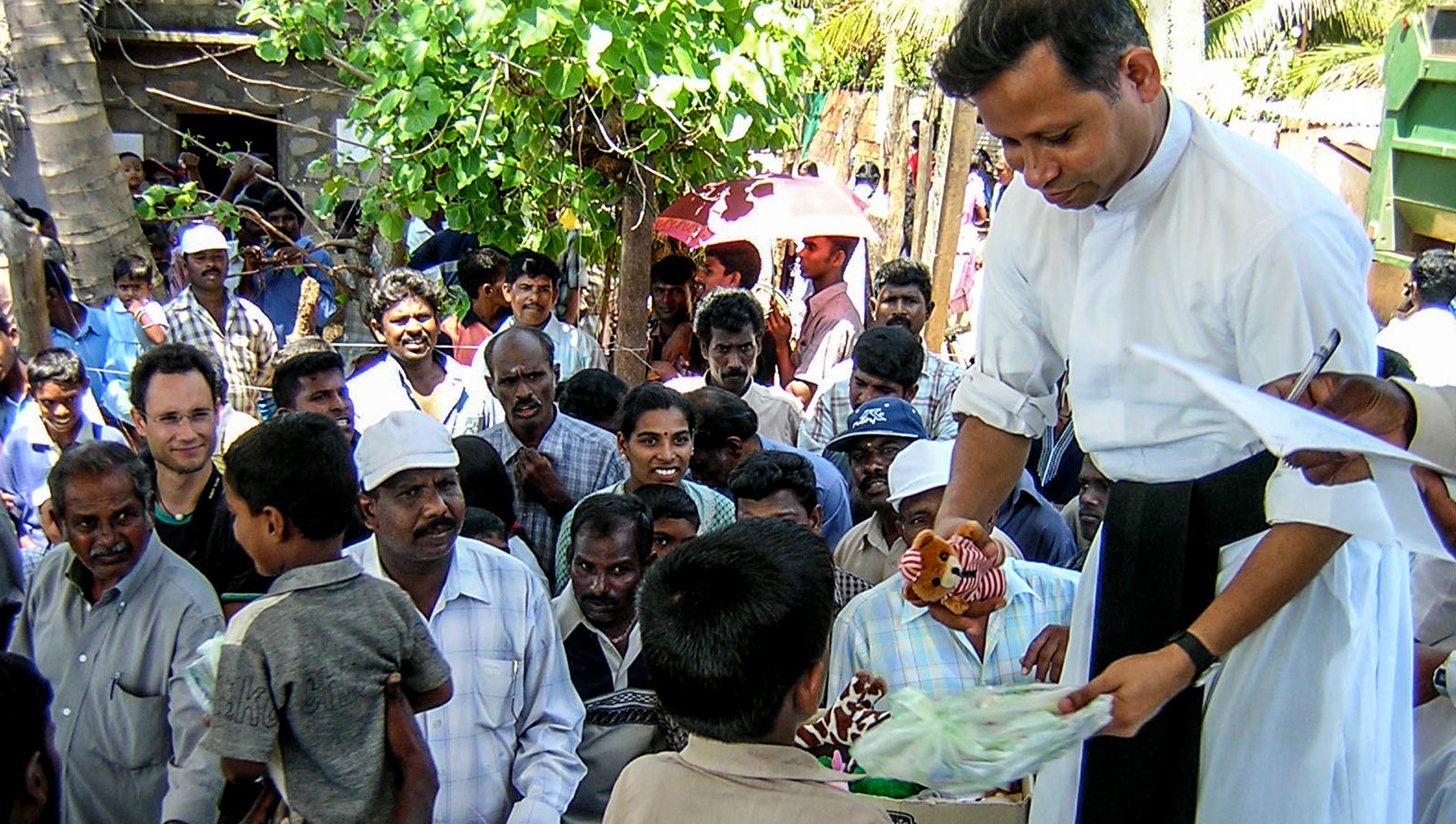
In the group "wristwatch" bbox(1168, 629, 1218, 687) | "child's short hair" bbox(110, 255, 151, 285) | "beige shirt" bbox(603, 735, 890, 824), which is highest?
"child's short hair" bbox(110, 255, 151, 285)

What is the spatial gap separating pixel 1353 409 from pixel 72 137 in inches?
253

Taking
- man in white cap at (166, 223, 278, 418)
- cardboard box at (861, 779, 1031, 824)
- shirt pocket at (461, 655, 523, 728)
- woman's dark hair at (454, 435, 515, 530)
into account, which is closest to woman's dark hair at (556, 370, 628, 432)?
woman's dark hair at (454, 435, 515, 530)

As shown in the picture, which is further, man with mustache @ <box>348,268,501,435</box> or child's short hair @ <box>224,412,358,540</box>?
man with mustache @ <box>348,268,501,435</box>

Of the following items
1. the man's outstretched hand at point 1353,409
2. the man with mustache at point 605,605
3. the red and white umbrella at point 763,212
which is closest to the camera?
the man's outstretched hand at point 1353,409

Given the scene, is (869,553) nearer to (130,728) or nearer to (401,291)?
(130,728)

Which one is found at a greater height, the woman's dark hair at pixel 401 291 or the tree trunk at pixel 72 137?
the tree trunk at pixel 72 137

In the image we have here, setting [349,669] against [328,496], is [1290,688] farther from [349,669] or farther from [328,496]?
[328,496]

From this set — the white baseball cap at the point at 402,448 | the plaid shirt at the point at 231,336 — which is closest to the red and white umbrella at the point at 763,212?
the plaid shirt at the point at 231,336

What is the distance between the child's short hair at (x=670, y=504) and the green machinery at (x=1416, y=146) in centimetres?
570

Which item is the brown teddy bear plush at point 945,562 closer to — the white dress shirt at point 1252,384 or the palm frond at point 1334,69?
the white dress shirt at point 1252,384

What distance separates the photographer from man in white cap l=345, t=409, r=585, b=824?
11.7ft

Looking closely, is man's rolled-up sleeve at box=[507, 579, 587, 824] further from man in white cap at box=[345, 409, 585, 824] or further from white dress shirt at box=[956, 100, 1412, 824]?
white dress shirt at box=[956, 100, 1412, 824]

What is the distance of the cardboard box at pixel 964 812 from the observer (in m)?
2.91

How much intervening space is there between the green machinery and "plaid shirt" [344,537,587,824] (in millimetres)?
6605
